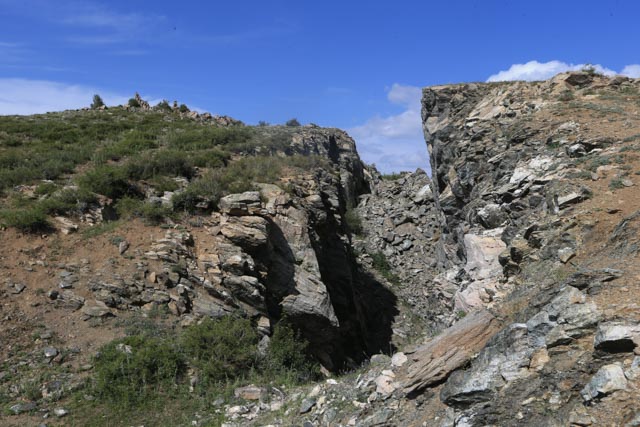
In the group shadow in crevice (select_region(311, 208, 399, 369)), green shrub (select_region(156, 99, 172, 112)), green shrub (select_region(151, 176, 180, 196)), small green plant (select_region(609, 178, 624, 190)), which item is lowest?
shadow in crevice (select_region(311, 208, 399, 369))

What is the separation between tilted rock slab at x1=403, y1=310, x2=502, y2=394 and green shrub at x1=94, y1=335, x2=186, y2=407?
4.27 m

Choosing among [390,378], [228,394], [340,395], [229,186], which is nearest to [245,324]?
[228,394]

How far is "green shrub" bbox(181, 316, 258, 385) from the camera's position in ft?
27.4

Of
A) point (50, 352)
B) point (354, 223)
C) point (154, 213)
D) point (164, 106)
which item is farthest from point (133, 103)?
point (50, 352)

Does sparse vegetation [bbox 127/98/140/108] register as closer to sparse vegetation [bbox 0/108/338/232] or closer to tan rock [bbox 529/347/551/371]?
sparse vegetation [bbox 0/108/338/232]

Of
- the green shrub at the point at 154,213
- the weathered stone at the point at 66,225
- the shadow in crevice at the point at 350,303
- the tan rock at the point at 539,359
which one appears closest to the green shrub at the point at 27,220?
the weathered stone at the point at 66,225

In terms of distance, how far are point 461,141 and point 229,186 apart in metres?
9.70

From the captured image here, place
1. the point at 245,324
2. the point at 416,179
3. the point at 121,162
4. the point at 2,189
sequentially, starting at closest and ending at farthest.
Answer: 1. the point at 245,324
2. the point at 2,189
3. the point at 121,162
4. the point at 416,179

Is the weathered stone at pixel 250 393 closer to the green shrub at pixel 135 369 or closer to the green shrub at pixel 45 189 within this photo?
the green shrub at pixel 135 369

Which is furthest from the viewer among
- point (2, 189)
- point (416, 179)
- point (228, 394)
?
point (416, 179)

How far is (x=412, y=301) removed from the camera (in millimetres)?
19578

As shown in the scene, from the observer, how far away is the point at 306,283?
12398mm

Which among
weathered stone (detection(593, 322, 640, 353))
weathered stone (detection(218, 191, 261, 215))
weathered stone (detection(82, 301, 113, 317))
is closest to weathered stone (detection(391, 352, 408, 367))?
weathered stone (detection(593, 322, 640, 353))

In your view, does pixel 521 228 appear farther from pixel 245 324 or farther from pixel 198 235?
pixel 198 235
